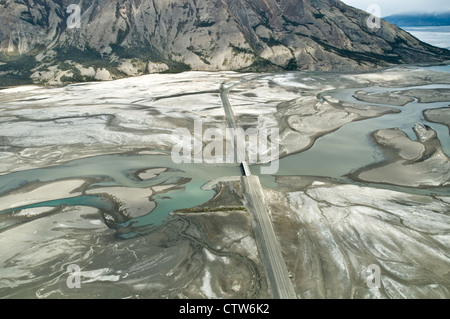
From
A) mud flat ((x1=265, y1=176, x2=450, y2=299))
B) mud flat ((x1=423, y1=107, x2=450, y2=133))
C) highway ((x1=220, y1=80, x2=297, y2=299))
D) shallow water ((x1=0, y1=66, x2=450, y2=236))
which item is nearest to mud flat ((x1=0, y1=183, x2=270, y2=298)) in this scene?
highway ((x1=220, y1=80, x2=297, y2=299))

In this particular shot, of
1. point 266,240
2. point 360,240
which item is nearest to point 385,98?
point 360,240

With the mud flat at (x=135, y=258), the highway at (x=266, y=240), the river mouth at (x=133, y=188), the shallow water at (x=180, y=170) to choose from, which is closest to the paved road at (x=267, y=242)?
the highway at (x=266, y=240)

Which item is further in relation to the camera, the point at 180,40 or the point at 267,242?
the point at 180,40

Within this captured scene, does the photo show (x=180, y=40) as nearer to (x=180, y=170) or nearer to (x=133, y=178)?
(x=180, y=170)

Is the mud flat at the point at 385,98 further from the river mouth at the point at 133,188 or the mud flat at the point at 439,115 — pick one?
the mud flat at the point at 439,115

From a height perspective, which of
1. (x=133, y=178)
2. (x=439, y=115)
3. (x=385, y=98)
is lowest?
(x=133, y=178)

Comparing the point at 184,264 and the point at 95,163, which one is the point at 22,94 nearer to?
the point at 95,163

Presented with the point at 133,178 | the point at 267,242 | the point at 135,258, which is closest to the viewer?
the point at 135,258
